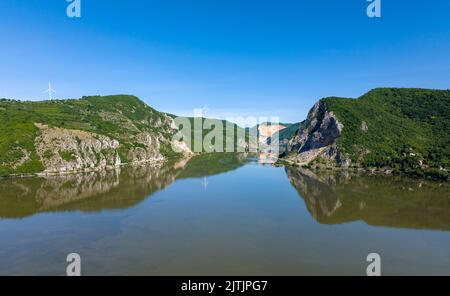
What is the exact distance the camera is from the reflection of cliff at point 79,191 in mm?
66938

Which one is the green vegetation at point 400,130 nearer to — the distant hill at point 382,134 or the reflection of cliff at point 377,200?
the distant hill at point 382,134

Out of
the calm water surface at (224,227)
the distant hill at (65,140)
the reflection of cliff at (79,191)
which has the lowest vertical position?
the calm water surface at (224,227)

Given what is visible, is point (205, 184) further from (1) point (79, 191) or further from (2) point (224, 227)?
(2) point (224, 227)

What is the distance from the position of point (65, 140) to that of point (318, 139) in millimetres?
97406

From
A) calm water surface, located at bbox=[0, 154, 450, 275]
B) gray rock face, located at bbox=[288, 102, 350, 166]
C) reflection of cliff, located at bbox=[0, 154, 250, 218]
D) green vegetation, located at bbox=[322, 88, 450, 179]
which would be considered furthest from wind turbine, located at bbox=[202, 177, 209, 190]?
green vegetation, located at bbox=[322, 88, 450, 179]

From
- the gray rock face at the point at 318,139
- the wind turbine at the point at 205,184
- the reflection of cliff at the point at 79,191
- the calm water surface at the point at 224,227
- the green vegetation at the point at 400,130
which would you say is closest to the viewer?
the calm water surface at the point at 224,227

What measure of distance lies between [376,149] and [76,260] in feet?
375

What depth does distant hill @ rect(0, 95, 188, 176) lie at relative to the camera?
108m

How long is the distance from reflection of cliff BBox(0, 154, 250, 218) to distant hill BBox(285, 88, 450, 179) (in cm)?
5481

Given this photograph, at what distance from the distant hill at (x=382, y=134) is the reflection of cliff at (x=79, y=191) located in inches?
2158

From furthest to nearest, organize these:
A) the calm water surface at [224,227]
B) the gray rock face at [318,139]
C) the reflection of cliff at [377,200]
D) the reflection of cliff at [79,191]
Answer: the gray rock face at [318,139] < the reflection of cliff at [79,191] < the reflection of cliff at [377,200] < the calm water surface at [224,227]

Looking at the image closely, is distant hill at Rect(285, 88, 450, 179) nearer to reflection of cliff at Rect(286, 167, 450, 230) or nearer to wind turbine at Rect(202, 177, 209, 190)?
reflection of cliff at Rect(286, 167, 450, 230)

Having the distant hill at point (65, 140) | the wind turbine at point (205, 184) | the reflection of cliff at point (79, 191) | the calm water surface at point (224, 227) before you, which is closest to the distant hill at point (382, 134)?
the calm water surface at point (224, 227)
